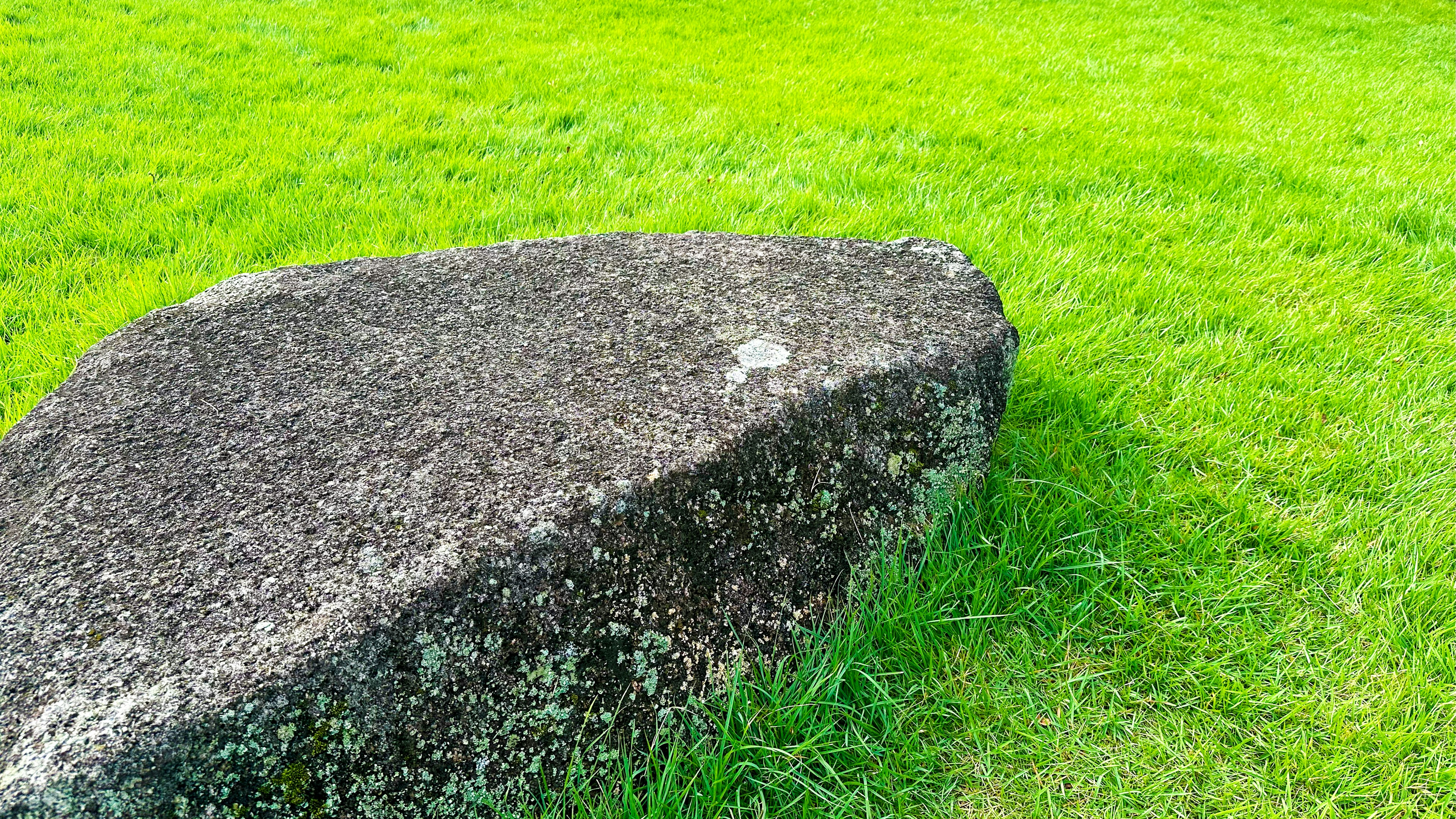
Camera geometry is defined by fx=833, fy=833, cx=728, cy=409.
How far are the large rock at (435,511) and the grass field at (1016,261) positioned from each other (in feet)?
0.94

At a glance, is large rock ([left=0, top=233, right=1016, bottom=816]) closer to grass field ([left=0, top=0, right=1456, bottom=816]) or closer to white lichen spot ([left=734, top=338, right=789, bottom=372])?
white lichen spot ([left=734, top=338, right=789, bottom=372])

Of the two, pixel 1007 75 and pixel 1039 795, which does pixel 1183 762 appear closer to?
pixel 1039 795

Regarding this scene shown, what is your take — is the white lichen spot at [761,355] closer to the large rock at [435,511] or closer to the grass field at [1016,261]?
the large rock at [435,511]

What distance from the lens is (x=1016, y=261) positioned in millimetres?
3621

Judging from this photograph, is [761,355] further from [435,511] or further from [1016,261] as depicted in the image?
[1016,261]

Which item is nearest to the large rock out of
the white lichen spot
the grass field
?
the white lichen spot

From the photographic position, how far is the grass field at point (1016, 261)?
1.89 metres

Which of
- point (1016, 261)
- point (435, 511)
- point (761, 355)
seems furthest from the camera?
point (1016, 261)

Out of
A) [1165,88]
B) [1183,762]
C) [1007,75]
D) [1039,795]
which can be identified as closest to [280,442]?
[1039,795]

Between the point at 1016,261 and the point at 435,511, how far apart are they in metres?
2.83

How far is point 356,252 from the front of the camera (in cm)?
354

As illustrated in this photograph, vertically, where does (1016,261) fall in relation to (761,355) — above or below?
below

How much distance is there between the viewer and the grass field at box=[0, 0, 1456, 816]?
1.89 m

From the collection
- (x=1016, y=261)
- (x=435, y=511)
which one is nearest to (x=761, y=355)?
(x=435, y=511)
